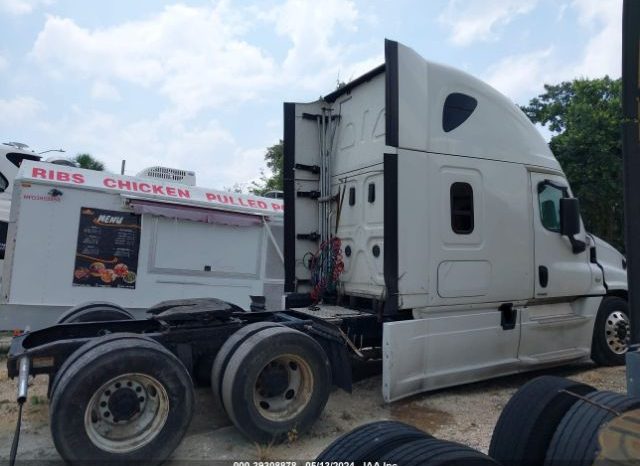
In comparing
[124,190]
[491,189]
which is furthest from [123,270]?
[491,189]

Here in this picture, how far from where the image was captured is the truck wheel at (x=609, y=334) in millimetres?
6535

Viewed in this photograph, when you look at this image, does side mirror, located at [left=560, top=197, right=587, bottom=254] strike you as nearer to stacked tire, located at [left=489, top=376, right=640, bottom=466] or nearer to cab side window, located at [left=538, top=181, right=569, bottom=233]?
cab side window, located at [left=538, top=181, right=569, bottom=233]

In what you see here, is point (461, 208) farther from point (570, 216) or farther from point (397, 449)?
point (397, 449)

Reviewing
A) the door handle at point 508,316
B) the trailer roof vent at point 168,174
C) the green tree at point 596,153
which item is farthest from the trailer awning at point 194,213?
the green tree at point 596,153

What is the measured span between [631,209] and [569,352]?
3.86 metres

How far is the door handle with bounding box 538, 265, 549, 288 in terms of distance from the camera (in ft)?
19.5

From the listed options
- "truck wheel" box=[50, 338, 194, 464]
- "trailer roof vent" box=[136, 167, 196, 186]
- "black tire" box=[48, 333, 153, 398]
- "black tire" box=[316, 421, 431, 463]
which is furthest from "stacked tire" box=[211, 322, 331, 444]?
"trailer roof vent" box=[136, 167, 196, 186]

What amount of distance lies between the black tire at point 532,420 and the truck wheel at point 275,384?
6.12 feet

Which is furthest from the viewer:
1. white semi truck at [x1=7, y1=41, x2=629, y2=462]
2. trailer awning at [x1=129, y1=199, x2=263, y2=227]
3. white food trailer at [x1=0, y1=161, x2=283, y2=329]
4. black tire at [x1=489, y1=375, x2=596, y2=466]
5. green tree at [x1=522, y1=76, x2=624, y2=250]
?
green tree at [x1=522, y1=76, x2=624, y2=250]

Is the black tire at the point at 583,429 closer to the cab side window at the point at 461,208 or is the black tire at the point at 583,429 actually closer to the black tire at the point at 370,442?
the black tire at the point at 370,442

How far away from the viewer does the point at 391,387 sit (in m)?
4.73

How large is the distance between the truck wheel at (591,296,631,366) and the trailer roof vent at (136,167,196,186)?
7.13 meters

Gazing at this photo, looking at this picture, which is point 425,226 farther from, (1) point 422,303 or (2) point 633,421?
(2) point 633,421

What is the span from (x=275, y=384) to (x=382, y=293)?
155 cm
